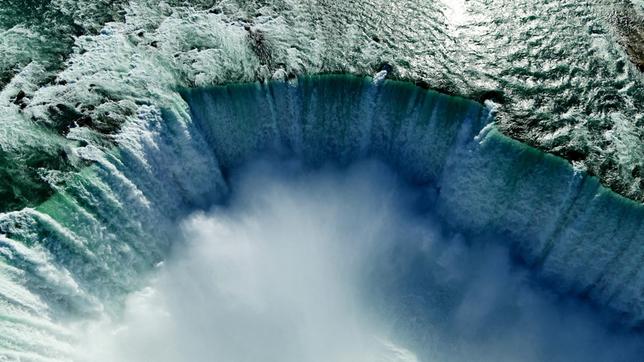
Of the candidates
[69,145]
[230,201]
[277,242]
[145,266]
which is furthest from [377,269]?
[69,145]

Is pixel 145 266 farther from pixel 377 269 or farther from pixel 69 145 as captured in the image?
pixel 377 269

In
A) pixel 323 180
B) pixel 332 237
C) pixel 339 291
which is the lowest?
pixel 339 291

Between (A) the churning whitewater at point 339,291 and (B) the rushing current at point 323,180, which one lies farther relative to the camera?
(A) the churning whitewater at point 339,291

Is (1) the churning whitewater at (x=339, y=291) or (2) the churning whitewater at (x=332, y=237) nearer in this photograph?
(2) the churning whitewater at (x=332, y=237)

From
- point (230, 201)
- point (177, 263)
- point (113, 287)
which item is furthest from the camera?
point (230, 201)

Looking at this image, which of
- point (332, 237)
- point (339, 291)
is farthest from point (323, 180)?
point (339, 291)

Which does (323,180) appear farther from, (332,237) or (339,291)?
(339,291)

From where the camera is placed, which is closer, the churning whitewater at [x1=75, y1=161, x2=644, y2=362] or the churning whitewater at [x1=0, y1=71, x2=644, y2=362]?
the churning whitewater at [x1=0, y1=71, x2=644, y2=362]

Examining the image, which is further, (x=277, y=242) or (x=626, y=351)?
(x=277, y=242)
